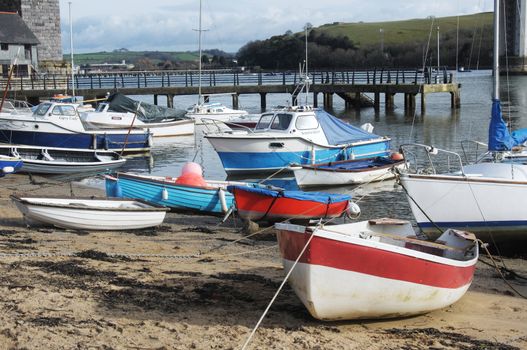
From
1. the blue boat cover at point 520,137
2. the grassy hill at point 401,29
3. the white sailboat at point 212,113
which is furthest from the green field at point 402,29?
the blue boat cover at point 520,137

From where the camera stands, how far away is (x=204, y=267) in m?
11.6

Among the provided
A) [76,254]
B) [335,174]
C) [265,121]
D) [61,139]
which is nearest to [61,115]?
[61,139]

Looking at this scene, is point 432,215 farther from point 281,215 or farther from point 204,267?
point 204,267

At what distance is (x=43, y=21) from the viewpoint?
2734 inches

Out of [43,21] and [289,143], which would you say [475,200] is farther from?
[43,21]

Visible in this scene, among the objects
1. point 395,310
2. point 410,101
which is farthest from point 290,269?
point 410,101

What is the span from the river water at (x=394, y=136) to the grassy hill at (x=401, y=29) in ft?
321

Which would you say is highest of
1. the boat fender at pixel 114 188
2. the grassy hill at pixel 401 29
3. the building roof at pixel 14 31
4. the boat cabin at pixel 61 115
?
the grassy hill at pixel 401 29

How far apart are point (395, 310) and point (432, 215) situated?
17.2 ft

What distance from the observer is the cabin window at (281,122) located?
26050 millimetres

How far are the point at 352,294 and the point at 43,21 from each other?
2580 inches

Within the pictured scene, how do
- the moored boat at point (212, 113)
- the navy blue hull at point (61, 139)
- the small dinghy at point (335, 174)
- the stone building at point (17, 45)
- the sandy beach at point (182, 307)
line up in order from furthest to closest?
the stone building at point (17, 45)
the moored boat at point (212, 113)
the navy blue hull at point (61, 139)
the small dinghy at point (335, 174)
the sandy beach at point (182, 307)

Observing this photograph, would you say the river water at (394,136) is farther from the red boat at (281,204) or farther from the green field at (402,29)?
the green field at (402,29)

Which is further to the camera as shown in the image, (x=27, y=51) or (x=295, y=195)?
(x=27, y=51)
